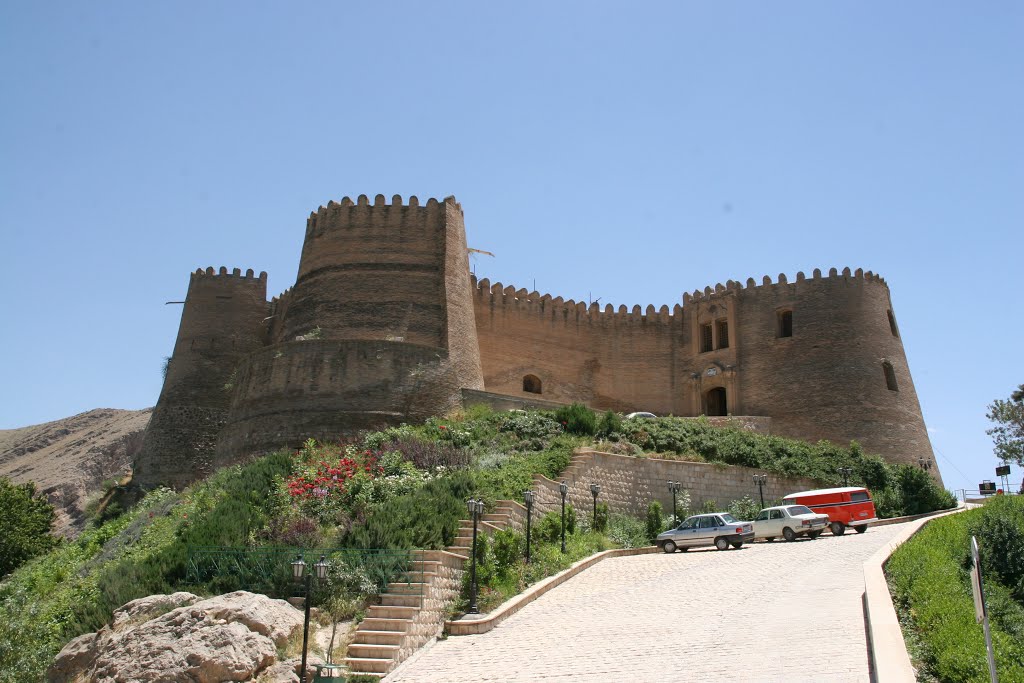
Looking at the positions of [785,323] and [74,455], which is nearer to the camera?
[785,323]

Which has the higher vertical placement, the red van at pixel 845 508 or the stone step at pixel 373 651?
the red van at pixel 845 508

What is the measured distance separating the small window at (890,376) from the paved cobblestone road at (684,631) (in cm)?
1498

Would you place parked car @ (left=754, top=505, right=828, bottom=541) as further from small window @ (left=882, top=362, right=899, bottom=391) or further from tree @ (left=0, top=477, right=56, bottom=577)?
tree @ (left=0, top=477, right=56, bottom=577)

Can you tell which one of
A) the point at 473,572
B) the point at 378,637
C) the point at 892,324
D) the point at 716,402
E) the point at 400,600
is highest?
the point at 892,324

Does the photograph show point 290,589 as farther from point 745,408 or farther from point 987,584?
point 745,408

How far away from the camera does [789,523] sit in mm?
19156

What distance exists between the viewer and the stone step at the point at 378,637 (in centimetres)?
1193

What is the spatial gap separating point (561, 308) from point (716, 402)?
20.8 ft

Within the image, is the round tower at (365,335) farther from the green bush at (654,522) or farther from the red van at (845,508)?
the red van at (845,508)

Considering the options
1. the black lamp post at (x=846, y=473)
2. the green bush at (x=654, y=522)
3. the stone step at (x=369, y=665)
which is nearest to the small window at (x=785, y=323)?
the black lamp post at (x=846, y=473)

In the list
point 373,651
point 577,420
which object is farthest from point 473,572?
point 577,420

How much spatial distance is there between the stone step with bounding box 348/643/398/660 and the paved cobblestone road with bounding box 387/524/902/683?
0.38m

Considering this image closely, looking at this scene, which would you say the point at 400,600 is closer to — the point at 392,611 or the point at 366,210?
the point at 392,611

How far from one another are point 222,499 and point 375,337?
25.6 ft
